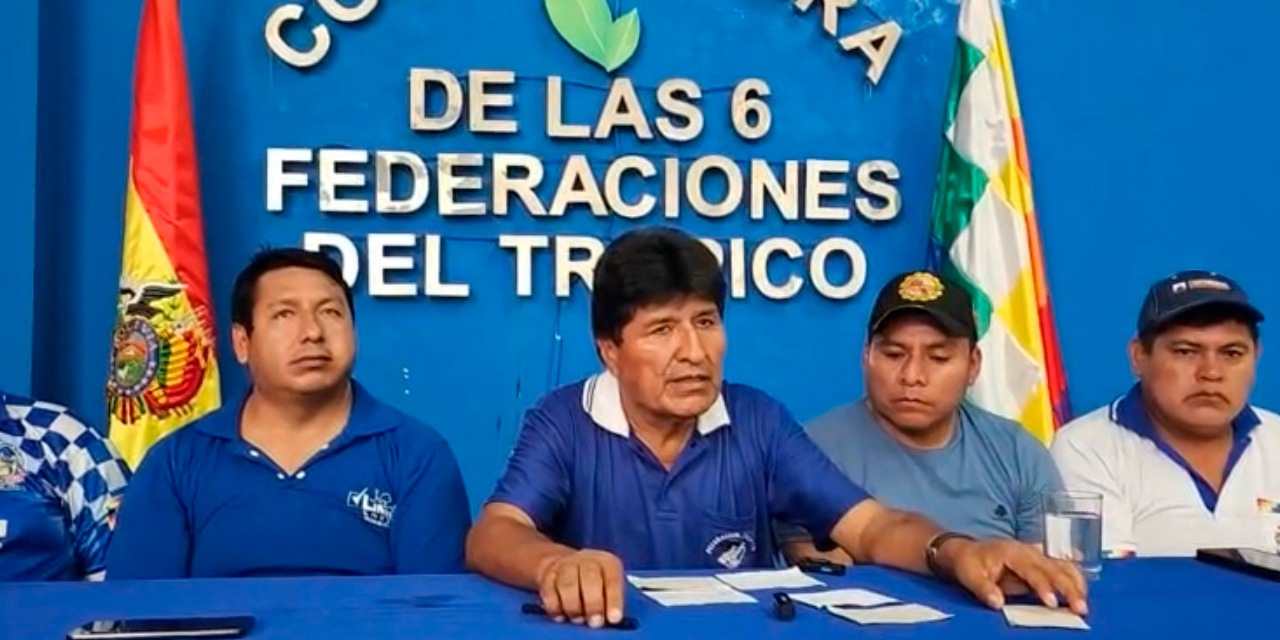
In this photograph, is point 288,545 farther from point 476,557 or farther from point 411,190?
point 411,190

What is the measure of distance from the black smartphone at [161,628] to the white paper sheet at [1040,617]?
2.45ft

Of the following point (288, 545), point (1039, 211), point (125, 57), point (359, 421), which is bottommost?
point (288, 545)

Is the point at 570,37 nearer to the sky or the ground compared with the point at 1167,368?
nearer to the sky

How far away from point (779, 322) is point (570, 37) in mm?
802

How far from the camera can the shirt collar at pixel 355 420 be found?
209 cm

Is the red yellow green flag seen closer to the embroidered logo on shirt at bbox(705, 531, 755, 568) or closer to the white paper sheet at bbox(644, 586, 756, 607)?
the embroidered logo on shirt at bbox(705, 531, 755, 568)

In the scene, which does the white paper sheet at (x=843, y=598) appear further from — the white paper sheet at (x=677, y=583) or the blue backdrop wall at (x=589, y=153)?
the blue backdrop wall at (x=589, y=153)

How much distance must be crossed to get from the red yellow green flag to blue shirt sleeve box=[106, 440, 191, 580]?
0.76 metres

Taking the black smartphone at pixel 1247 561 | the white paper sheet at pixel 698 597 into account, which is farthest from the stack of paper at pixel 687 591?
the black smartphone at pixel 1247 561

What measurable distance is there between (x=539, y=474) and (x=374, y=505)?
1.12 feet

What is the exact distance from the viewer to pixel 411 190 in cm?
304

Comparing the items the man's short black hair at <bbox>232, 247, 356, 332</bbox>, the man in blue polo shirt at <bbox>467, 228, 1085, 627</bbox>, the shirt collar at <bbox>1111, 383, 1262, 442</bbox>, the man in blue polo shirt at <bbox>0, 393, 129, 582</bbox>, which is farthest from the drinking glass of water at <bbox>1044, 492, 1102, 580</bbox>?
the man in blue polo shirt at <bbox>0, 393, 129, 582</bbox>

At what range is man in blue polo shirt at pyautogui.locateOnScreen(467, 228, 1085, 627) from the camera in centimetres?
184

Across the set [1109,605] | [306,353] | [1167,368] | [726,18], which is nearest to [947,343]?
[1167,368]
